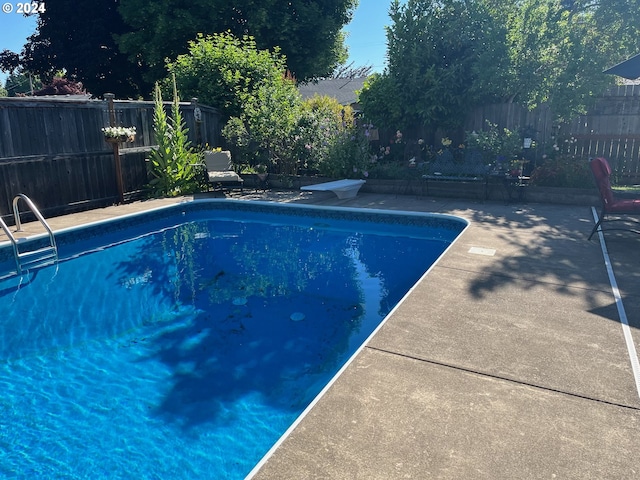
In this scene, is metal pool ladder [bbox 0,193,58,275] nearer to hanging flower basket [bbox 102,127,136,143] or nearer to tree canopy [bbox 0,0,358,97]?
hanging flower basket [bbox 102,127,136,143]

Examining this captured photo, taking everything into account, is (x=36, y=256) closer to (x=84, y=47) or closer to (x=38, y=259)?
(x=38, y=259)

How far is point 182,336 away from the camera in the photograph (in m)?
4.68

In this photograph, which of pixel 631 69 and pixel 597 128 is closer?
pixel 631 69

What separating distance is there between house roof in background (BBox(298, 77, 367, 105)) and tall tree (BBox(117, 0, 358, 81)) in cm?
357

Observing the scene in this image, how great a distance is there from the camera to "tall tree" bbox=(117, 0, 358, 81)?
17766 mm

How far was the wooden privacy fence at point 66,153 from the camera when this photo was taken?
26.4 ft

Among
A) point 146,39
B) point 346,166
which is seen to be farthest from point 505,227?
point 146,39

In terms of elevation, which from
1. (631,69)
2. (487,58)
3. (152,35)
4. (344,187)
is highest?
(152,35)

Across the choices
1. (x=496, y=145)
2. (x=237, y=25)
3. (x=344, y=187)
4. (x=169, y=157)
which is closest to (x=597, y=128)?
(x=496, y=145)

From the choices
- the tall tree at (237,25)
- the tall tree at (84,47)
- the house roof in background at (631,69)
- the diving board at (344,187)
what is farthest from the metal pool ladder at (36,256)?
the tall tree at (84,47)

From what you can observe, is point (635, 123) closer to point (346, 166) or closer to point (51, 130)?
point (346, 166)

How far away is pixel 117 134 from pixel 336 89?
18239mm

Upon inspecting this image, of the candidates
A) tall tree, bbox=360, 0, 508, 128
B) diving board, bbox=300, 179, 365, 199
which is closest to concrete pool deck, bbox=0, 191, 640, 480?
diving board, bbox=300, 179, 365, 199

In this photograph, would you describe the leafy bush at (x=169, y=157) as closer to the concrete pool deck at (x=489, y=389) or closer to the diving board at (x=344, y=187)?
the diving board at (x=344, y=187)
